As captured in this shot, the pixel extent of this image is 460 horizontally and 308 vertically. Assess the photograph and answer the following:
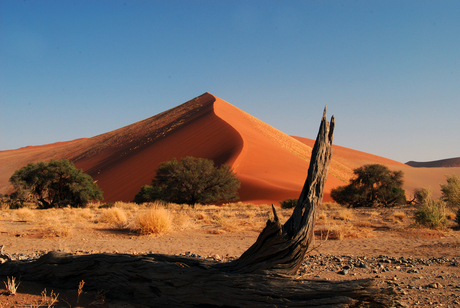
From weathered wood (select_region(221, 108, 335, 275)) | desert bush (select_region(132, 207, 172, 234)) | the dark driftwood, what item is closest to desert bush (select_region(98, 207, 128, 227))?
desert bush (select_region(132, 207, 172, 234))

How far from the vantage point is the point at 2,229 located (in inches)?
431

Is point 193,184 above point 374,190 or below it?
below

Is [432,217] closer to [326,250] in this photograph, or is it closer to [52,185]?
[326,250]

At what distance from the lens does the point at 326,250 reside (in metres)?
7.74

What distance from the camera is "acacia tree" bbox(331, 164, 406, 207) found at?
23.2 m

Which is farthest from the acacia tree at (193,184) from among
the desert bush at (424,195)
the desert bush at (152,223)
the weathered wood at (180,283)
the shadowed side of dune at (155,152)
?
the weathered wood at (180,283)

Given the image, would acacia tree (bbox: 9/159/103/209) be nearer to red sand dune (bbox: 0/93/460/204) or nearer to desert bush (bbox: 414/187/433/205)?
red sand dune (bbox: 0/93/460/204)

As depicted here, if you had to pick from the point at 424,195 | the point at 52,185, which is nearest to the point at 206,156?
the point at 52,185

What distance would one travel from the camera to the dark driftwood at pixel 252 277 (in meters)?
3.11

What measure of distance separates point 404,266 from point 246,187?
24276mm

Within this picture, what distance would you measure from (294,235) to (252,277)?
65 cm

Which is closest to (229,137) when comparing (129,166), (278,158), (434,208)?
(278,158)

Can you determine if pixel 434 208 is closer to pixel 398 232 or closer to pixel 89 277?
pixel 398 232

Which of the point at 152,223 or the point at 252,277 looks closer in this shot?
the point at 252,277
